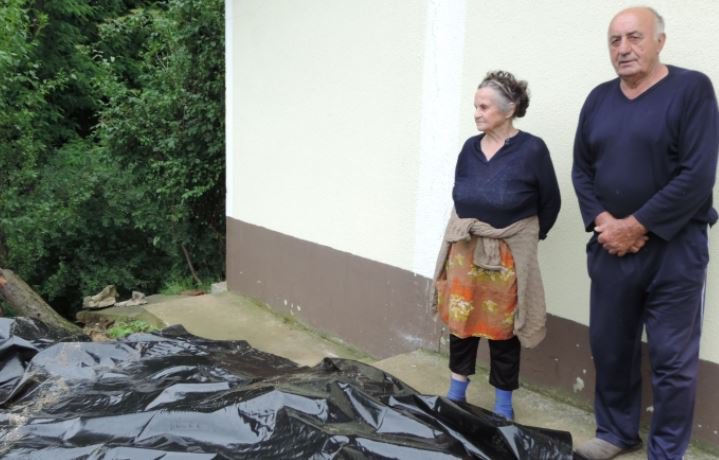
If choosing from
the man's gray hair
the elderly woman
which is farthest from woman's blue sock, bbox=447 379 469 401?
the man's gray hair

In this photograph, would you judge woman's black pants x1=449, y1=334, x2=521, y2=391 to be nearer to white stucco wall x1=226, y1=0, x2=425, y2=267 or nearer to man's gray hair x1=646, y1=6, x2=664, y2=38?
white stucco wall x1=226, y1=0, x2=425, y2=267

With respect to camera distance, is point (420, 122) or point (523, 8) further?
point (420, 122)

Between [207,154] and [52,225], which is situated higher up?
[207,154]

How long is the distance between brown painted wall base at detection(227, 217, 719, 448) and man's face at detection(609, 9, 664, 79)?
1.26 m

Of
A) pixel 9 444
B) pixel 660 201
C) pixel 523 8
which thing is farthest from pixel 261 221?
pixel 660 201

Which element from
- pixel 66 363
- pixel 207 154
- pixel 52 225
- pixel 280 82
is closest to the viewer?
pixel 66 363

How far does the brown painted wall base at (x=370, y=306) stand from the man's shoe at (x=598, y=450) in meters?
0.35

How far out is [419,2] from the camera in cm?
373

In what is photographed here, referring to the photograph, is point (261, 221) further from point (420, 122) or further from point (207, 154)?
point (420, 122)

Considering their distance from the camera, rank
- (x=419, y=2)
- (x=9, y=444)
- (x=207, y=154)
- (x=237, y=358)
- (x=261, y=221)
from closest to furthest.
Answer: (x=9, y=444), (x=237, y=358), (x=419, y=2), (x=261, y=221), (x=207, y=154)

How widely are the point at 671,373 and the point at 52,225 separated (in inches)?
278

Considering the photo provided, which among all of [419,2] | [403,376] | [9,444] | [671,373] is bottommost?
[403,376]

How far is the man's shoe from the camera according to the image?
101 inches

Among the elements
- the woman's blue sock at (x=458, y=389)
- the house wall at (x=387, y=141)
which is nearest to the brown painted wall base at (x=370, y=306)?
the house wall at (x=387, y=141)
